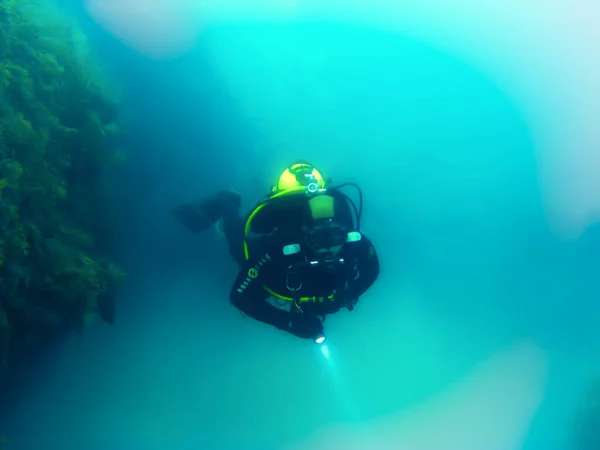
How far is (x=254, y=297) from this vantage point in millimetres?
3248

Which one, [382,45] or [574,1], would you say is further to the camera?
[574,1]

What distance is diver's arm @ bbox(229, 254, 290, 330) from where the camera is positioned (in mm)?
3197

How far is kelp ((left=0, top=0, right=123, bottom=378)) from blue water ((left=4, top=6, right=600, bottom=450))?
943 mm

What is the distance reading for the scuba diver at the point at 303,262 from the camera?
300cm

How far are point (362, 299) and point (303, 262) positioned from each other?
5.74 metres

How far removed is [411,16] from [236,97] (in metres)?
5.66

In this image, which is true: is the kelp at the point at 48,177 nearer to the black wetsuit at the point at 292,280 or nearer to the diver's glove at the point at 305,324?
the black wetsuit at the point at 292,280

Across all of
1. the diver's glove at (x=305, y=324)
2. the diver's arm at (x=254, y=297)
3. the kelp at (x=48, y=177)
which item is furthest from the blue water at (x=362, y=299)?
the diver's glove at (x=305, y=324)

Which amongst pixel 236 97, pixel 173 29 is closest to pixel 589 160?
pixel 236 97

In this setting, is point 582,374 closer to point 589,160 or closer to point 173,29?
point 589,160

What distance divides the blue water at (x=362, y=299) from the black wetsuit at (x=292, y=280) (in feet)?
11.8

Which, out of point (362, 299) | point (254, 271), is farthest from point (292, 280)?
point (362, 299)

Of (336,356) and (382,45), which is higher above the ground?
(382,45)

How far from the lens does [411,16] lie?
A: 415 inches
